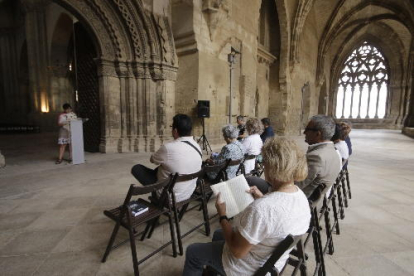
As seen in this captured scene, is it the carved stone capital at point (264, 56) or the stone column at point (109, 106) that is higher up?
the carved stone capital at point (264, 56)

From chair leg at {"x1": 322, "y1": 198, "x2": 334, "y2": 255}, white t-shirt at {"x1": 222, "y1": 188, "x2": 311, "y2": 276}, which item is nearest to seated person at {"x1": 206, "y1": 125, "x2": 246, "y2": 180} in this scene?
chair leg at {"x1": 322, "y1": 198, "x2": 334, "y2": 255}

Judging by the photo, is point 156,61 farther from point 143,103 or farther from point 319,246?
point 319,246

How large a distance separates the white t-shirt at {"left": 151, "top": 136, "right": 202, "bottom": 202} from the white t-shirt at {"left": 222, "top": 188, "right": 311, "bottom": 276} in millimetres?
1197

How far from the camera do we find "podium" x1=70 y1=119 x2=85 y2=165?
17.5 feet

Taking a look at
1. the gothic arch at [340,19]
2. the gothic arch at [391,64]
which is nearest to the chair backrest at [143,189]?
the gothic arch at [340,19]

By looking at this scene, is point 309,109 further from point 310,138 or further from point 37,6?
point 37,6

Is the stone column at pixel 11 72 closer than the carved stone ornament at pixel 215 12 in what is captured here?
No

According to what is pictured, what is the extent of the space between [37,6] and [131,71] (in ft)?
35.8

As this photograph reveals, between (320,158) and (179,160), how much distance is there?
128 centimetres

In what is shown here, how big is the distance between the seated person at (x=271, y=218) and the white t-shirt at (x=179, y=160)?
3.35ft

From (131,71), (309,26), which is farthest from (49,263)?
(309,26)

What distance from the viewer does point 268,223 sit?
3.20ft

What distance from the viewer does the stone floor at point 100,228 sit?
1.88 metres

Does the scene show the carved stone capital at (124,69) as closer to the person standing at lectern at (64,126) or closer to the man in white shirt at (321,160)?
the person standing at lectern at (64,126)
